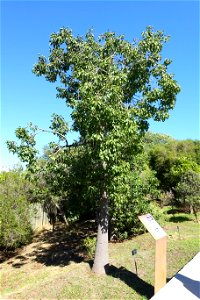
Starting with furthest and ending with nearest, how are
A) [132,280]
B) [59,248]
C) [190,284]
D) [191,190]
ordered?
[191,190]
[59,248]
[132,280]
[190,284]

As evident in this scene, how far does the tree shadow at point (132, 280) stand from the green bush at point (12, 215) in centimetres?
452

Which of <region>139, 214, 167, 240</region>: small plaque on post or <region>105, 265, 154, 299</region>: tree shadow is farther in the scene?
<region>105, 265, 154, 299</region>: tree shadow

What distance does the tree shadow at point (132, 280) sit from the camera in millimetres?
7592

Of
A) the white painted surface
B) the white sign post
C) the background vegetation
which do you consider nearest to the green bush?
the background vegetation

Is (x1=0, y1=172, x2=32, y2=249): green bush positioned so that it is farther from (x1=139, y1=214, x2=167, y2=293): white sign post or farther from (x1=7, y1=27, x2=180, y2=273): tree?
(x1=139, y1=214, x2=167, y2=293): white sign post

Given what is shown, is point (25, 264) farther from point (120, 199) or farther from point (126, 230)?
point (120, 199)

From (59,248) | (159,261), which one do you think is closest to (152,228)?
(159,261)

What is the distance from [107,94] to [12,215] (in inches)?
264

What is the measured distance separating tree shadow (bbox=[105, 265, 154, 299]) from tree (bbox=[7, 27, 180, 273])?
297 millimetres

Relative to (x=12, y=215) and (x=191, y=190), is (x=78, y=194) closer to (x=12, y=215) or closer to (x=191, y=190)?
(x=12, y=215)

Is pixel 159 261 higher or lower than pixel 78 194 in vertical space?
lower

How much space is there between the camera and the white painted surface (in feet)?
21.1

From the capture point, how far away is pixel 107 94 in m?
7.98

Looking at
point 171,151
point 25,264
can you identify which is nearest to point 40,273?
point 25,264
